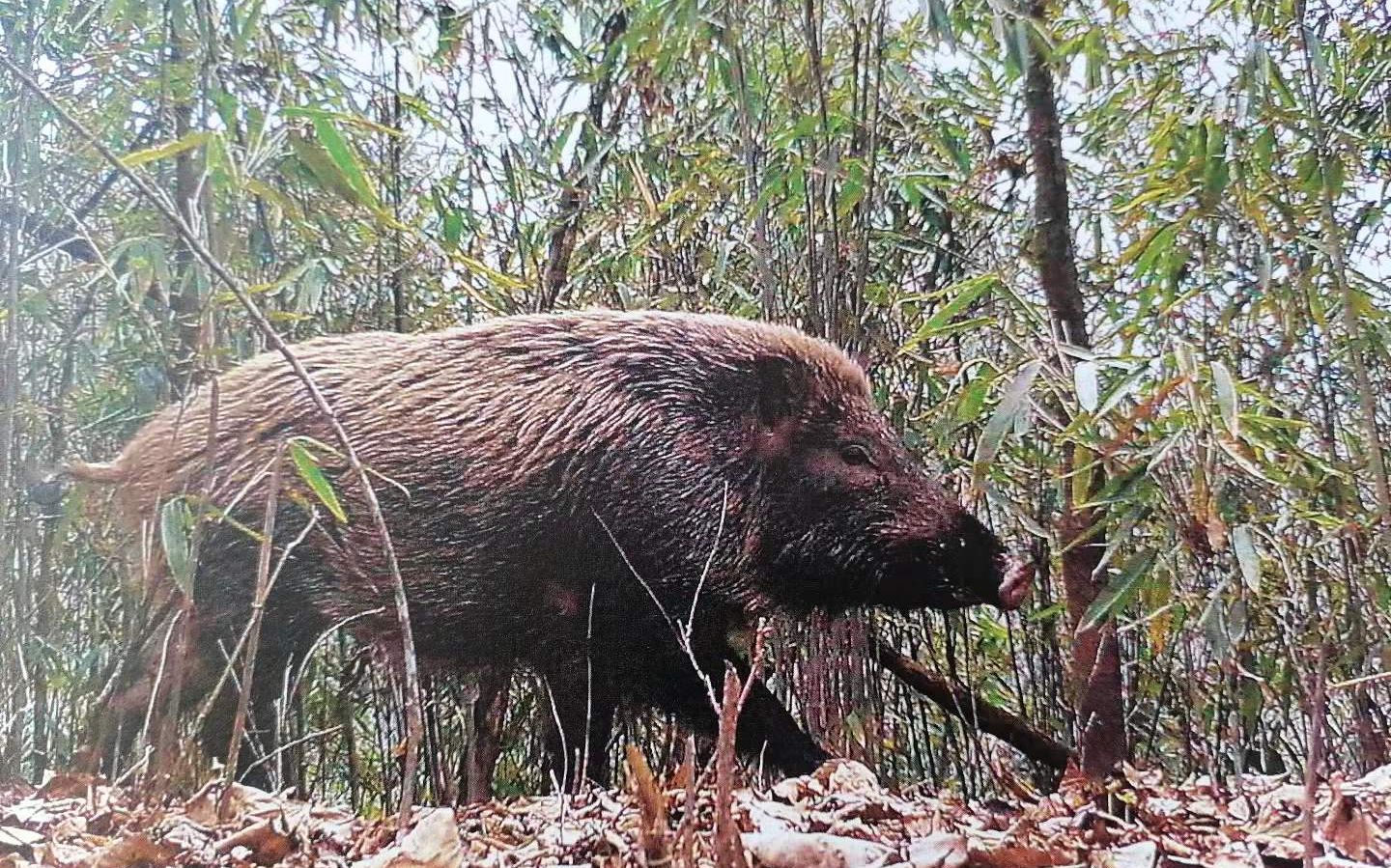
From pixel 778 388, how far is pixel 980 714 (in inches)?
20.0

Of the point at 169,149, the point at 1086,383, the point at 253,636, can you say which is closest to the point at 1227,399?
the point at 1086,383

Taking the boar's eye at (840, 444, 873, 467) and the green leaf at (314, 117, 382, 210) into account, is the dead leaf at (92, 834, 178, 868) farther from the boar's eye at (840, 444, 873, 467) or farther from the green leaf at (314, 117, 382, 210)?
the boar's eye at (840, 444, 873, 467)

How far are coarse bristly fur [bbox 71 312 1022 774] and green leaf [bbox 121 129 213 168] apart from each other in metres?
0.28

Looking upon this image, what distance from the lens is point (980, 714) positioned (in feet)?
4.88

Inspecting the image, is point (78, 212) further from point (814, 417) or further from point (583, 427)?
point (814, 417)

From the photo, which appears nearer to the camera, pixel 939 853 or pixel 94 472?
pixel 939 853

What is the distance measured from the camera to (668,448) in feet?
4.94

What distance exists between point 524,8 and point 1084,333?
92cm

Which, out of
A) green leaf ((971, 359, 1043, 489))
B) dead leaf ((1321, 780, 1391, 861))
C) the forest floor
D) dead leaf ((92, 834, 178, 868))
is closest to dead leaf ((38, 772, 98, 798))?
the forest floor

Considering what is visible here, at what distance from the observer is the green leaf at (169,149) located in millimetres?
1425

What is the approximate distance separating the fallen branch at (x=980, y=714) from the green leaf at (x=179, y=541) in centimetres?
88

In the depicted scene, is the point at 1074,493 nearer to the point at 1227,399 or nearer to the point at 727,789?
the point at 1227,399

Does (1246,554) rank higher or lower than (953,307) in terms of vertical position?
lower

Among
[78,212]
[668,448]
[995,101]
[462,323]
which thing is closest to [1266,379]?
[995,101]
